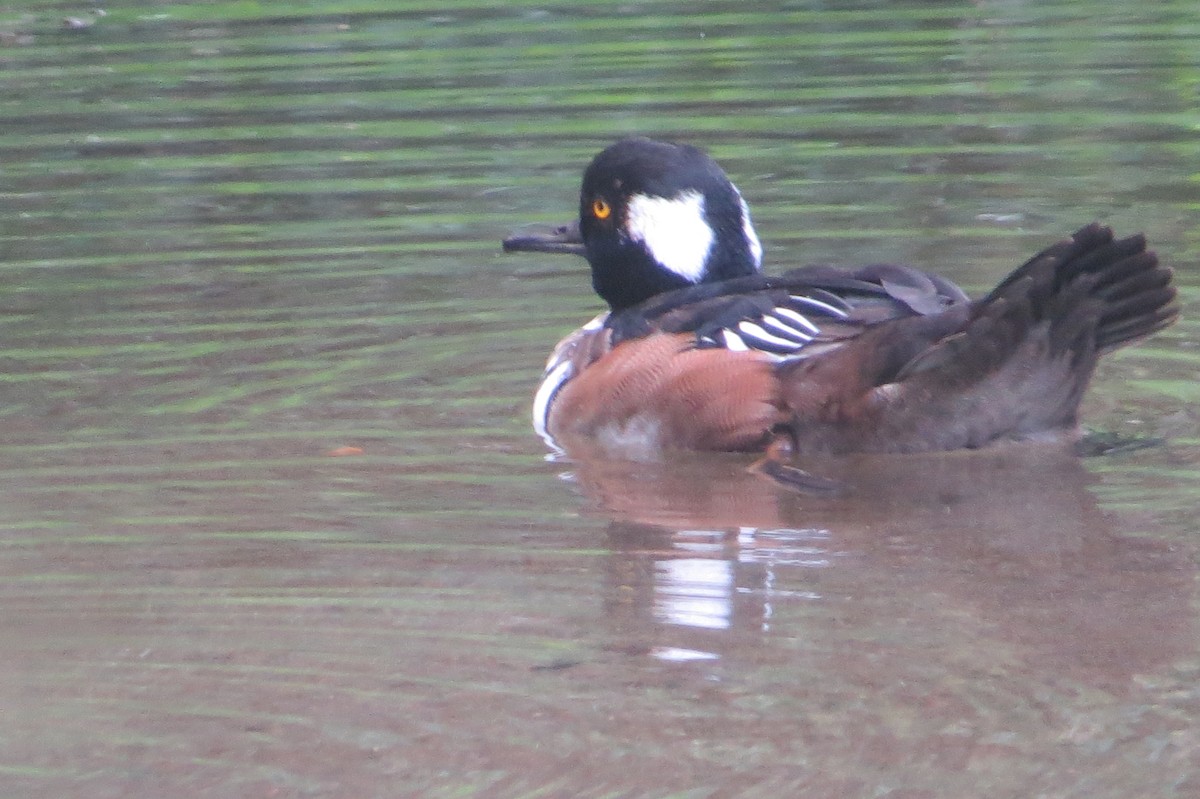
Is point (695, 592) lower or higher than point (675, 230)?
lower

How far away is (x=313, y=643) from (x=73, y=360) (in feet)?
11.2

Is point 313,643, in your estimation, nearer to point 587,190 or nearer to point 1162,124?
point 587,190

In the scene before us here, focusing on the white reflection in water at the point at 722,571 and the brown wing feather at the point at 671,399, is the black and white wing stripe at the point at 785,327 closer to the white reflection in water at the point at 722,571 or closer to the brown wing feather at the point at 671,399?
the brown wing feather at the point at 671,399

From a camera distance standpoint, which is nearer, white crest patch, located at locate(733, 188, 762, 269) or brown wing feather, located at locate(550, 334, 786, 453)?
brown wing feather, located at locate(550, 334, 786, 453)

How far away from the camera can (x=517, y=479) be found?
6.30m

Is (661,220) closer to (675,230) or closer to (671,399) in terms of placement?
(675,230)

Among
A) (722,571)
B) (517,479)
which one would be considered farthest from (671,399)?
(722,571)

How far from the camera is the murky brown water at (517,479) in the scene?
13.5 feet

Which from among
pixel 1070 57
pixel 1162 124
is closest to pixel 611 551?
pixel 1162 124

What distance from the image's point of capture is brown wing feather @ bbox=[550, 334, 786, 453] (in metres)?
6.41

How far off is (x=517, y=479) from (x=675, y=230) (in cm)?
133

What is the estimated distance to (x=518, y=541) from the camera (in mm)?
5559

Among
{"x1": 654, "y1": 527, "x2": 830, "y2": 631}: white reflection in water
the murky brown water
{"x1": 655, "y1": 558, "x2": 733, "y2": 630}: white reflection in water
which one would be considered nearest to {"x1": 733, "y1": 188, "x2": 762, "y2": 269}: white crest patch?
the murky brown water

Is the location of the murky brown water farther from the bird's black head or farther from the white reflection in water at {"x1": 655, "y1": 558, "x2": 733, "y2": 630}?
the bird's black head
